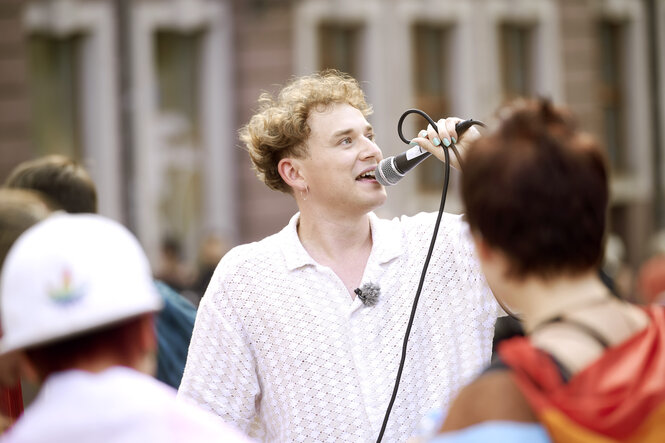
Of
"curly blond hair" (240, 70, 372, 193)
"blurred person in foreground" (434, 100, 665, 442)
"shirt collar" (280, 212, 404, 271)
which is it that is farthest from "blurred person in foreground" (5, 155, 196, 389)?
"blurred person in foreground" (434, 100, 665, 442)

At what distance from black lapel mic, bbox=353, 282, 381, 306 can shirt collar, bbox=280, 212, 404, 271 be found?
11cm

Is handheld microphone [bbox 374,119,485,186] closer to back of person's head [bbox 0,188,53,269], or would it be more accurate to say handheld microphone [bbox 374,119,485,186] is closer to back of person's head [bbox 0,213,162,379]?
back of person's head [bbox 0,188,53,269]

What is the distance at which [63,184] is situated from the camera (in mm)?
4344

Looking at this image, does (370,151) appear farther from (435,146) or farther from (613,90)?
(613,90)

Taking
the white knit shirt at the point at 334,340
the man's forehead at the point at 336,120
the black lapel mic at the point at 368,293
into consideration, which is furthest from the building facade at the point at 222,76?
the black lapel mic at the point at 368,293

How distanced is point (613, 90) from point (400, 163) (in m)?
15.8

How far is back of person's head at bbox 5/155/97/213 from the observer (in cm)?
433

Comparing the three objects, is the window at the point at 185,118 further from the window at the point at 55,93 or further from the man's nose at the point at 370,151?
the man's nose at the point at 370,151

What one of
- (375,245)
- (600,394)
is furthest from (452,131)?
(600,394)

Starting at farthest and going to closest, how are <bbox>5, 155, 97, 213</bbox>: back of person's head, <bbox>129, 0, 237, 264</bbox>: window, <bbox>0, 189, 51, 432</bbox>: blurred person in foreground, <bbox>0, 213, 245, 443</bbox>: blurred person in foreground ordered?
1. <bbox>129, 0, 237, 264</bbox>: window
2. <bbox>5, 155, 97, 213</bbox>: back of person's head
3. <bbox>0, 189, 51, 432</bbox>: blurred person in foreground
4. <bbox>0, 213, 245, 443</bbox>: blurred person in foreground

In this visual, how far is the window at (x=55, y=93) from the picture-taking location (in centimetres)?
1388

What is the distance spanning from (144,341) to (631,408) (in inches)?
34.9

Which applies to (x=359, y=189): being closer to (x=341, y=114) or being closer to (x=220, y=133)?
(x=341, y=114)

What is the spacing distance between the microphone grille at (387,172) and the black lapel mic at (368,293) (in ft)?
1.08
